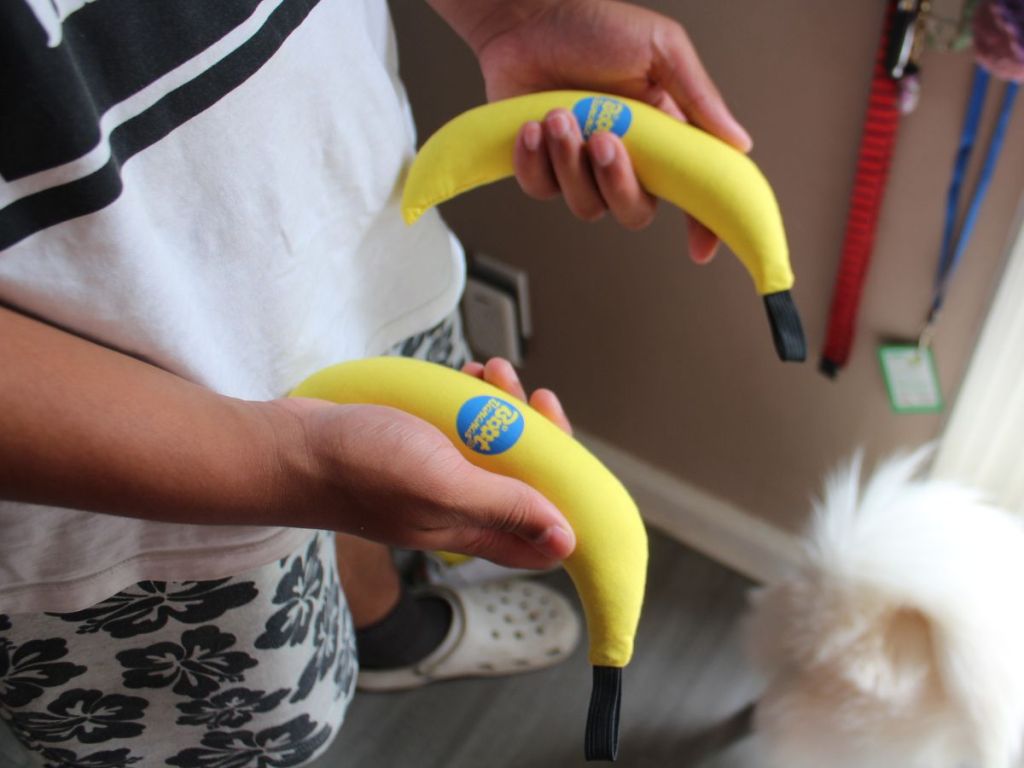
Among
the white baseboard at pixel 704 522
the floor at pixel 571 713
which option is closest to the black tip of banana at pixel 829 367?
the white baseboard at pixel 704 522

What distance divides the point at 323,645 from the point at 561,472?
0.96 feet

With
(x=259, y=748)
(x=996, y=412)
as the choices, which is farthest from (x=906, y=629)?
(x=259, y=748)

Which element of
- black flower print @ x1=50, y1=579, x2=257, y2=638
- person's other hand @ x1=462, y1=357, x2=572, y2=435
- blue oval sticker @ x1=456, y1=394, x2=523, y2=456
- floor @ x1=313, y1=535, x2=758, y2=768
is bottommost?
floor @ x1=313, y1=535, x2=758, y2=768

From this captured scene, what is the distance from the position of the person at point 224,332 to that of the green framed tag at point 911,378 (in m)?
0.36

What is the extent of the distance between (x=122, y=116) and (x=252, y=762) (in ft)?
1.89

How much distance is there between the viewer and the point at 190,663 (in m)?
0.67

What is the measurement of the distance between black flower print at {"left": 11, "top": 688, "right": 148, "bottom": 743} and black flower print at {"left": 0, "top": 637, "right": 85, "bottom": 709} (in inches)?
0.7

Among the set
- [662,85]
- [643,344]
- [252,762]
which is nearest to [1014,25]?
[662,85]

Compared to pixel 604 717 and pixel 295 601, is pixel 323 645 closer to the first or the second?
pixel 295 601

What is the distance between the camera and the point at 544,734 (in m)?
1.22

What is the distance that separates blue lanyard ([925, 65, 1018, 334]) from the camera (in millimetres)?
786

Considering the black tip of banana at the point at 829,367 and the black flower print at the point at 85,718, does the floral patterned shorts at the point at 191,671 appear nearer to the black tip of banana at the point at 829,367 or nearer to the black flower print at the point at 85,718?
the black flower print at the point at 85,718

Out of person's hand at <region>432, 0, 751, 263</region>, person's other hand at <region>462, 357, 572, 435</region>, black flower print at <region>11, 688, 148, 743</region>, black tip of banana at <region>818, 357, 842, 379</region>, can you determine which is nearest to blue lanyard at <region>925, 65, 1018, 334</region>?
black tip of banana at <region>818, 357, 842, 379</region>

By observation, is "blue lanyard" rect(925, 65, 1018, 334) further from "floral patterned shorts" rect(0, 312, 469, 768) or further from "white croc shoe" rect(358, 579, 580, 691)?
"white croc shoe" rect(358, 579, 580, 691)
